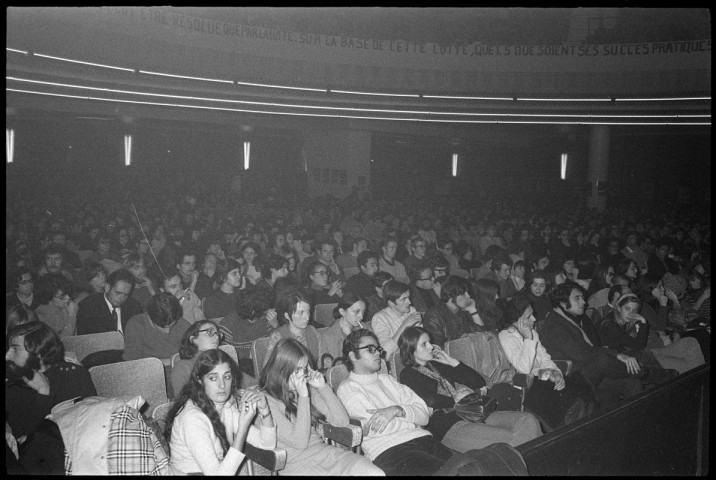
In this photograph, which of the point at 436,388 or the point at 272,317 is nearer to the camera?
the point at 436,388

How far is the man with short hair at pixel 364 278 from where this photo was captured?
6.81 meters

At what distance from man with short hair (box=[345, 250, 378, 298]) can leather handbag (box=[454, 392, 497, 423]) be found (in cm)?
261

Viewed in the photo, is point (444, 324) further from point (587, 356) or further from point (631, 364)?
point (631, 364)

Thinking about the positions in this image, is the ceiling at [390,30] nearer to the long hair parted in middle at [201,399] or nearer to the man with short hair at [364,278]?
the man with short hair at [364,278]

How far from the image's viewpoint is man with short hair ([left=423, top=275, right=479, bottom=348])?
17.2 feet

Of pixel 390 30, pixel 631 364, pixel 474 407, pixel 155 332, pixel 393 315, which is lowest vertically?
pixel 474 407

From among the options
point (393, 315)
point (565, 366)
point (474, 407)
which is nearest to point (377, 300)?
point (393, 315)

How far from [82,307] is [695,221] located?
1652 cm

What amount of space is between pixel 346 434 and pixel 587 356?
2.36m

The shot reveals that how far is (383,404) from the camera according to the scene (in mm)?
3803

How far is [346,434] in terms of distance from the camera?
342 centimetres

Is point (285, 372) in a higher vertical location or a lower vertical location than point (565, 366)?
higher

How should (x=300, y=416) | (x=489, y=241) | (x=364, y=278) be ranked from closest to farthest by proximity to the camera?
(x=300, y=416), (x=364, y=278), (x=489, y=241)

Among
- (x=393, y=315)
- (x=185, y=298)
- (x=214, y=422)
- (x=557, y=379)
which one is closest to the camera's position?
(x=214, y=422)
